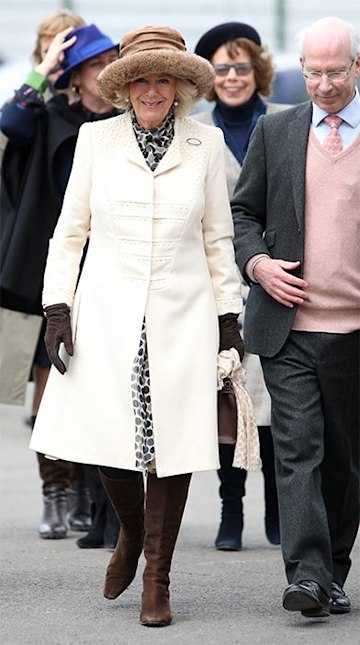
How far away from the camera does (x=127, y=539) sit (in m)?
6.31

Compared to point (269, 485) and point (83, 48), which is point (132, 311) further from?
point (83, 48)

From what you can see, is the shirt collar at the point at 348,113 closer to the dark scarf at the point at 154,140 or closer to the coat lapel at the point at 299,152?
the coat lapel at the point at 299,152

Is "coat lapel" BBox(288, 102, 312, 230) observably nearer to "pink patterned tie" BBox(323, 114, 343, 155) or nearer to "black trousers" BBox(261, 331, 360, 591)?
"pink patterned tie" BBox(323, 114, 343, 155)

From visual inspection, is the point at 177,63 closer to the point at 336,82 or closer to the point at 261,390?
the point at 336,82

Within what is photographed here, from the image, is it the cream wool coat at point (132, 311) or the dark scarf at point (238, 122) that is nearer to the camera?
the cream wool coat at point (132, 311)

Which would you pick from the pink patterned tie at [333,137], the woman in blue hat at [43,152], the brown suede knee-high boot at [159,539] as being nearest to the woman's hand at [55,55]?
the woman in blue hat at [43,152]

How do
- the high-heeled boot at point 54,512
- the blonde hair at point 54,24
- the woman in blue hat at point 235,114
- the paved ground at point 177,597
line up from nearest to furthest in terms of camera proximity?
the paved ground at point 177,597 → the woman in blue hat at point 235,114 → the high-heeled boot at point 54,512 → the blonde hair at point 54,24

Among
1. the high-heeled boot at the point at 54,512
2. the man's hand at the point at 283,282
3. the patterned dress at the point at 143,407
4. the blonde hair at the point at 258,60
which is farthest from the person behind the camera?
the high-heeled boot at the point at 54,512

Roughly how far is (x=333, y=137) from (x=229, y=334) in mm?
754

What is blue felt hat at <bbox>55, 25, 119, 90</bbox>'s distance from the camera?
794cm

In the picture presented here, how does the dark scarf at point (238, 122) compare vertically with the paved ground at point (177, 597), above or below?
above

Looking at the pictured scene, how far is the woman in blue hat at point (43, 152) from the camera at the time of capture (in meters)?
7.96

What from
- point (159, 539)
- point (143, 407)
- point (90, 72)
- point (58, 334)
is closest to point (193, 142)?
point (58, 334)

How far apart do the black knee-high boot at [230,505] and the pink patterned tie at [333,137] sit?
205 cm
